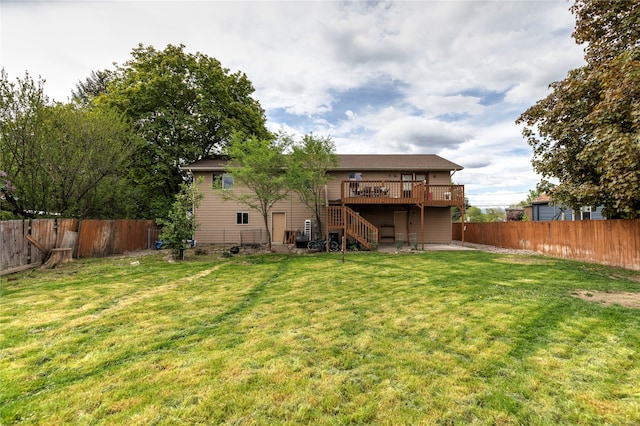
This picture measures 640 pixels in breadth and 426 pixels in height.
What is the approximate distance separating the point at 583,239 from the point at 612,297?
6260 mm

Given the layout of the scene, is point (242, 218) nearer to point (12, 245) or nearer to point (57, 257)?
point (57, 257)

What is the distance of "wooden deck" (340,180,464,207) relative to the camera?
45.1ft

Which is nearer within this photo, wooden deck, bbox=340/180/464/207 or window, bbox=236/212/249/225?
wooden deck, bbox=340/180/464/207

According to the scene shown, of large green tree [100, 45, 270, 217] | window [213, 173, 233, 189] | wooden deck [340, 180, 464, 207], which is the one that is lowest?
wooden deck [340, 180, 464, 207]

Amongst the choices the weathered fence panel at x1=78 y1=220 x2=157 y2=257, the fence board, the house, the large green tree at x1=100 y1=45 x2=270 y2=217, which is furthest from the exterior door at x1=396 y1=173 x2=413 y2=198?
the fence board

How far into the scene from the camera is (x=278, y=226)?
16.3 meters

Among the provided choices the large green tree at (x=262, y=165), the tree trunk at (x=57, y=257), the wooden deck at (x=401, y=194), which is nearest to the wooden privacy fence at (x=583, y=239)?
the wooden deck at (x=401, y=194)

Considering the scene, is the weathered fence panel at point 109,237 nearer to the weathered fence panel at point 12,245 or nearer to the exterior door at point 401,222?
the weathered fence panel at point 12,245

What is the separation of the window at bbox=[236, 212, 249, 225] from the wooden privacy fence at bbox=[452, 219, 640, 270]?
15.2 metres

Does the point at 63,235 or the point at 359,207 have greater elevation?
the point at 359,207

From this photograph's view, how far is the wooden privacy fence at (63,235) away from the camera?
8103mm

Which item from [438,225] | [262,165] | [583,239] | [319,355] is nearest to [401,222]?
[438,225]

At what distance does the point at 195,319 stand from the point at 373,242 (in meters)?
10.2

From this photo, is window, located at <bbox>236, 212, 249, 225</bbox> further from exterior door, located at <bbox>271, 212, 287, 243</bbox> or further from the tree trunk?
the tree trunk
